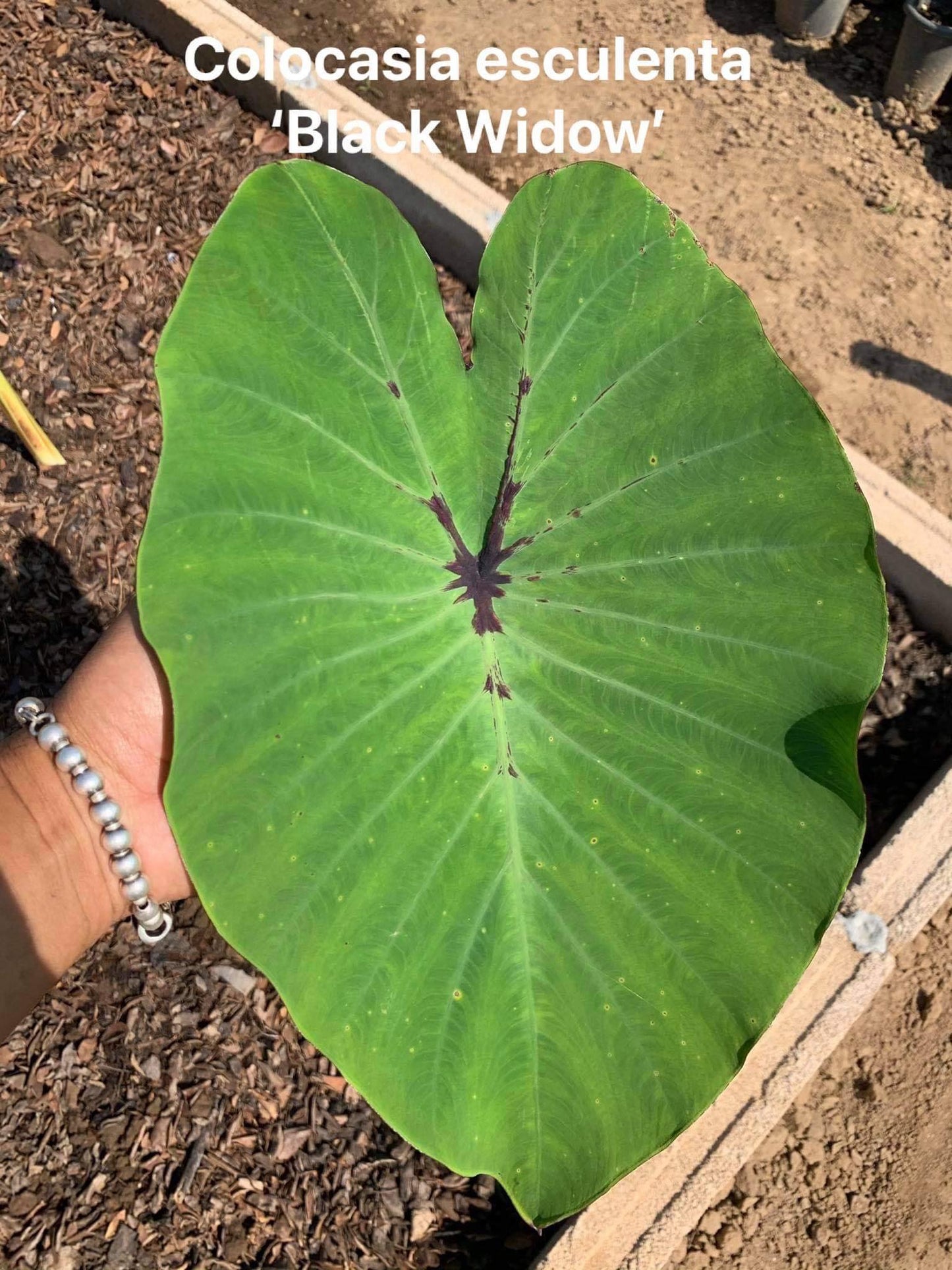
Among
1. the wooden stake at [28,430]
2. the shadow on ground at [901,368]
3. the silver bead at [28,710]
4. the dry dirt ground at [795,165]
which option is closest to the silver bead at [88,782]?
the silver bead at [28,710]

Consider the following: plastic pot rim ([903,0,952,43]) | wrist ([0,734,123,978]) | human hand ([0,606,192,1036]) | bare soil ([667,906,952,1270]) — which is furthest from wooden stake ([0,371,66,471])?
plastic pot rim ([903,0,952,43])

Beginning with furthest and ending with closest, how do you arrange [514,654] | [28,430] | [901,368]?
[901,368] < [28,430] < [514,654]

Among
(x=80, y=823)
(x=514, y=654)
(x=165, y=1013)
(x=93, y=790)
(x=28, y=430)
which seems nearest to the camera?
(x=514, y=654)

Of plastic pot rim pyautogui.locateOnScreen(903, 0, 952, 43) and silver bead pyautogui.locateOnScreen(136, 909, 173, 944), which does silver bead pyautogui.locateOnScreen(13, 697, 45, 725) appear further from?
plastic pot rim pyautogui.locateOnScreen(903, 0, 952, 43)

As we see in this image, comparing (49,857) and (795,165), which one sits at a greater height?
(795,165)

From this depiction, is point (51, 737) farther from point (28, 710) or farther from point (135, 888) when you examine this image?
point (135, 888)

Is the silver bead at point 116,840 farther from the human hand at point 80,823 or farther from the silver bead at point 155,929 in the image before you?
the silver bead at point 155,929

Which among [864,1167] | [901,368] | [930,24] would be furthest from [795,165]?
[864,1167]
